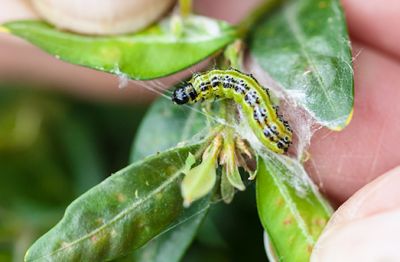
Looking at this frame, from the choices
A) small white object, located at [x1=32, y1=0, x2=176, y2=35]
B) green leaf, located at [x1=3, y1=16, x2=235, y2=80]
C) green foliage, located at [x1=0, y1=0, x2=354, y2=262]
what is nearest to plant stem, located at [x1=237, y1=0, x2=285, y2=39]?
green foliage, located at [x1=0, y1=0, x2=354, y2=262]

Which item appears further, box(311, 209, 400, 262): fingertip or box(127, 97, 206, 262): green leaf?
box(127, 97, 206, 262): green leaf

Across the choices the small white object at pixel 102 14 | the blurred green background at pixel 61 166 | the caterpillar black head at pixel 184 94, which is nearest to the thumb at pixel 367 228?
the caterpillar black head at pixel 184 94

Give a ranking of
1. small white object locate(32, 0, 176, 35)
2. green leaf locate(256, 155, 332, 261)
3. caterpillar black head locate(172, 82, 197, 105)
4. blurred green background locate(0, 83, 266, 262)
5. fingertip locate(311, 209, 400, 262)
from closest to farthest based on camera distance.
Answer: fingertip locate(311, 209, 400, 262) < green leaf locate(256, 155, 332, 261) < caterpillar black head locate(172, 82, 197, 105) < small white object locate(32, 0, 176, 35) < blurred green background locate(0, 83, 266, 262)

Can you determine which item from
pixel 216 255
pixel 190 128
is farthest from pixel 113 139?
pixel 190 128

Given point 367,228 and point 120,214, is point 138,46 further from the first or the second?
point 367,228

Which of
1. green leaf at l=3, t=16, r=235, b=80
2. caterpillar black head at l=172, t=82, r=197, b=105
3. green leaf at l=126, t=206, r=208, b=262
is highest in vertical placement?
green leaf at l=3, t=16, r=235, b=80

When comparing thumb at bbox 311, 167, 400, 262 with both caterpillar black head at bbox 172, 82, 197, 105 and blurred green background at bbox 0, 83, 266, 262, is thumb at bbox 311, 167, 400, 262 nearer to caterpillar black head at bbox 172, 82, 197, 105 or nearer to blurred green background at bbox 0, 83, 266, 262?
caterpillar black head at bbox 172, 82, 197, 105
